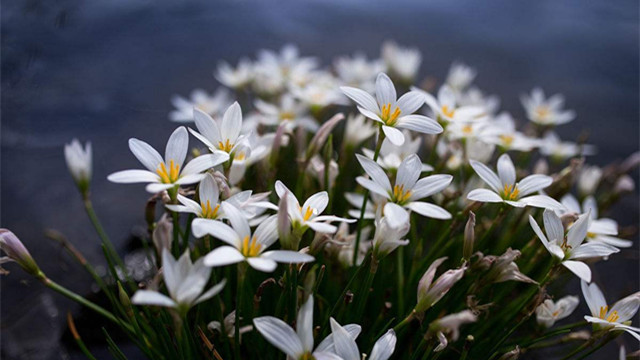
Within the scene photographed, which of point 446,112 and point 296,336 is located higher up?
point 446,112

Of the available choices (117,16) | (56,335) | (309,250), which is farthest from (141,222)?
(117,16)

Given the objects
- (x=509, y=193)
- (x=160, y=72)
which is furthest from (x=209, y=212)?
(x=160, y=72)

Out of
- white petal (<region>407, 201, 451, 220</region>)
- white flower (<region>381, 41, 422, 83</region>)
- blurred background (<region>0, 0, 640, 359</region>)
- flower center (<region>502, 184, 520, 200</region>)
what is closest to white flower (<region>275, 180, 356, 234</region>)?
white petal (<region>407, 201, 451, 220</region>)

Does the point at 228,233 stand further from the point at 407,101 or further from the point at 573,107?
the point at 573,107

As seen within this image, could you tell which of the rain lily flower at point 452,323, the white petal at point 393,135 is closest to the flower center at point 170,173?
the white petal at point 393,135

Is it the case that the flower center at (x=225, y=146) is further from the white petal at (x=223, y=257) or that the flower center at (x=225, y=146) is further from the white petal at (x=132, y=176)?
the white petal at (x=223, y=257)

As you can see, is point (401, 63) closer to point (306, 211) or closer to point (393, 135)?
point (393, 135)
